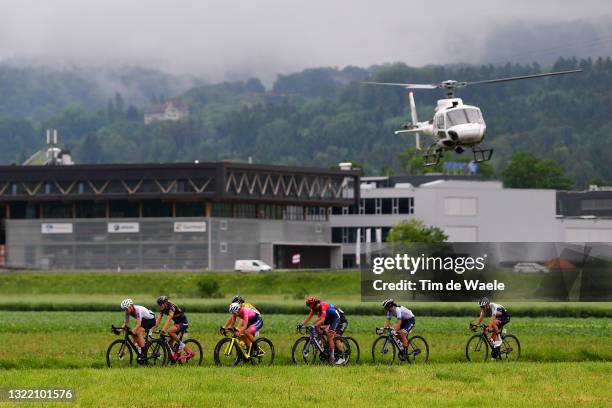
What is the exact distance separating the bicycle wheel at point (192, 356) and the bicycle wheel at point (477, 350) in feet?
30.3

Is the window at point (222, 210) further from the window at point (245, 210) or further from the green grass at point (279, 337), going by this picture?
the green grass at point (279, 337)

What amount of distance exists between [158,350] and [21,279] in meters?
88.5

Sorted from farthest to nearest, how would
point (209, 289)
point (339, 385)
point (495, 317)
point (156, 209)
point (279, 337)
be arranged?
point (156, 209) → point (209, 289) → point (279, 337) → point (495, 317) → point (339, 385)

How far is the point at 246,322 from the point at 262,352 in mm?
1315

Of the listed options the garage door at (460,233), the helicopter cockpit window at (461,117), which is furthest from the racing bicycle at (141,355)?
the garage door at (460,233)

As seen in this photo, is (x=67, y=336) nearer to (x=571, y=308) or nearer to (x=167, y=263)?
(x=571, y=308)

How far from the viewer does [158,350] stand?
137 feet

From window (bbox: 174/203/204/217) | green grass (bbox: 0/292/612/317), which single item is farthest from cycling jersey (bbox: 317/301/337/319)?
window (bbox: 174/203/204/217)

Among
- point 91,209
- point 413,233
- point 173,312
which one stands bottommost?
point 173,312

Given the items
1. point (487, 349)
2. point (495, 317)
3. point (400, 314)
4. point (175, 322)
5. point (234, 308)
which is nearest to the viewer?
point (234, 308)

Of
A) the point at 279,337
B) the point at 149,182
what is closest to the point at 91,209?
the point at 149,182

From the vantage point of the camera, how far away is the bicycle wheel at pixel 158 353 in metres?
41.5

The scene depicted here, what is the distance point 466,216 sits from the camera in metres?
165

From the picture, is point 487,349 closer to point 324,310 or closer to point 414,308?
point 324,310
